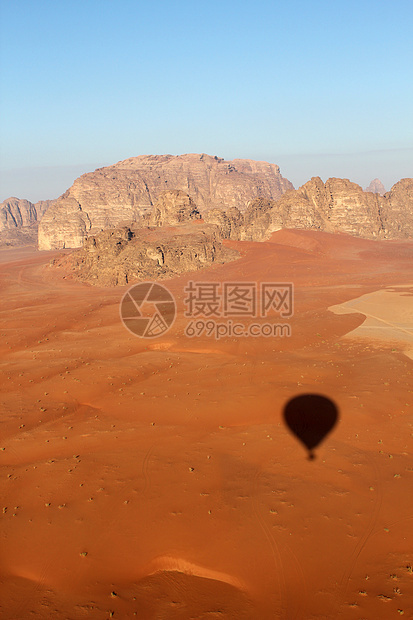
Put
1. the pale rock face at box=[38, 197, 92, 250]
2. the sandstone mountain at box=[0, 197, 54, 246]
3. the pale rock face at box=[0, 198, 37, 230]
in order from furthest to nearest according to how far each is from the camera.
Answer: the pale rock face at box=[0, 198, 37, 230], the sandstone mountain at box=[0, 197, 54, 246], the pale rock face at box=[38, 197, 92, 250]

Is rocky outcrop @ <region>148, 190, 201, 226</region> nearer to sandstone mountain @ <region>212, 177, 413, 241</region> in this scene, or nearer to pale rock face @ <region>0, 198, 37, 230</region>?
sandstone mountain @ <region>212, 177, 413, 241</region>

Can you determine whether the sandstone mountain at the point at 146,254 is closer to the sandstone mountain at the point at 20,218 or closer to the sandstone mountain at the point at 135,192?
the sandstone mountain at the point at 135,192

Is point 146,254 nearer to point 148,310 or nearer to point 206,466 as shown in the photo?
point 148,310

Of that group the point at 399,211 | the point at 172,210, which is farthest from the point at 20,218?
the point at 399,211

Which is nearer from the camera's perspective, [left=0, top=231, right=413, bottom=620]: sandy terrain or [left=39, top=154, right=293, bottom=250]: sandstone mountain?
[left=0, top=231, right=413, bottom=620]: sandy terrain

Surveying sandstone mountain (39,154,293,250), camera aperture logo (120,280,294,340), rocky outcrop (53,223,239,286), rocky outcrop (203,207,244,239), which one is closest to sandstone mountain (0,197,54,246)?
sandstone mountain (39,154,293,250)

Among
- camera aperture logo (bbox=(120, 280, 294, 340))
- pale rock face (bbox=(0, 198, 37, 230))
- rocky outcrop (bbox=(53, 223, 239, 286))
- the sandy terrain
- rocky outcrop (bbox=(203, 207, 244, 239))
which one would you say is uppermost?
pale rock face (bbox=(0, 198, 37, 230))

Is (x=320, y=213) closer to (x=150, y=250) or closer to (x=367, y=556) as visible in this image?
(x=150, y=250)
